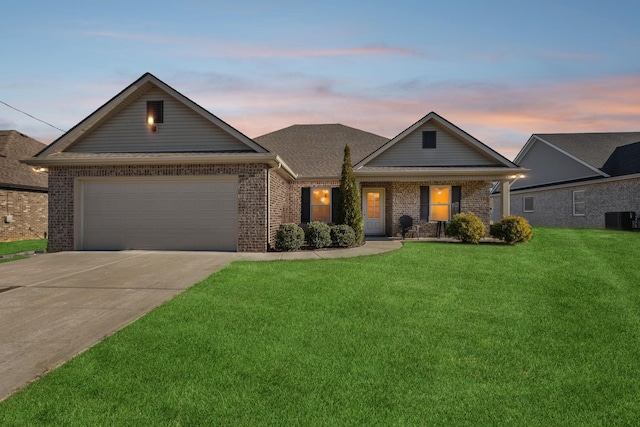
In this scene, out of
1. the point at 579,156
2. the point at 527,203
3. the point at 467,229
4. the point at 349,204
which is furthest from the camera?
the point at 527,203

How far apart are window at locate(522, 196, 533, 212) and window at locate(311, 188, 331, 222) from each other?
20084mm

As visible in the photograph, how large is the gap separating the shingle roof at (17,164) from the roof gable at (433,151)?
722 inches

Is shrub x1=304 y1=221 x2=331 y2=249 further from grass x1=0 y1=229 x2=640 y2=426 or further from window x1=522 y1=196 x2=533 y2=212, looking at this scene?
window x1=522 y1=196 x2=533 y2=212

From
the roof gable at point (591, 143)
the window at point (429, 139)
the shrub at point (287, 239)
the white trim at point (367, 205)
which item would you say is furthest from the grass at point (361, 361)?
the roof gable at point (591, 143)

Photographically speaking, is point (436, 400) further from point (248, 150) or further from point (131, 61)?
point (131, 61)

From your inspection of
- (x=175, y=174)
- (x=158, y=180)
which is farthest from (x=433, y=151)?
(x=158, y=180)

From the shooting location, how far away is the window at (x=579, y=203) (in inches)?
973

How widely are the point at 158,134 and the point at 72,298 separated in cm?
847

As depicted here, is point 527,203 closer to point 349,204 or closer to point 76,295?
point 349,204

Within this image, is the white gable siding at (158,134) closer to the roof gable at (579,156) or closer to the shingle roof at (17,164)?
the shingle roof at (17,164)

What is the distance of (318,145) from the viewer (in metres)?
21.0

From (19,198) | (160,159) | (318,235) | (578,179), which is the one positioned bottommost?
(318,235)

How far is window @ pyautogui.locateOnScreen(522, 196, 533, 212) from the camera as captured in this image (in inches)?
1166

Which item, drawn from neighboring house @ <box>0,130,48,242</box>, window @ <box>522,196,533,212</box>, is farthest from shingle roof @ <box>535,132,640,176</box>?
neighboring house @ <box>0,130,48,242</box>
